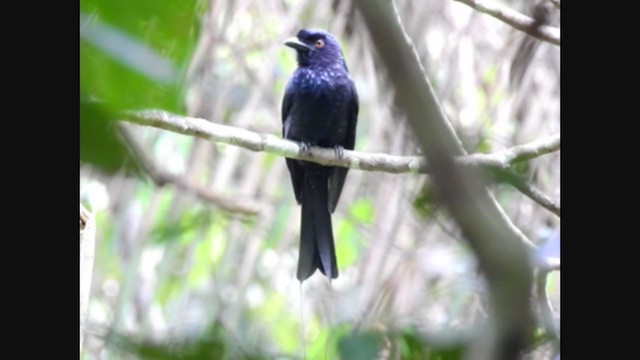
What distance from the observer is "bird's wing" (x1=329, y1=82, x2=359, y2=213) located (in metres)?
3.18

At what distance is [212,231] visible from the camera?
3.56m

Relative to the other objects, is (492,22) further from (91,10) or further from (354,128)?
(91,10)

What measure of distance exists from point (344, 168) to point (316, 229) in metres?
0.22

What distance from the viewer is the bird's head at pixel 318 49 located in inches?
133

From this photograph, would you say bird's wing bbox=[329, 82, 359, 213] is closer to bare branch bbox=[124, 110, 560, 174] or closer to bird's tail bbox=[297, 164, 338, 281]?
bird's tail bbox=[297, 164, 338, 281]

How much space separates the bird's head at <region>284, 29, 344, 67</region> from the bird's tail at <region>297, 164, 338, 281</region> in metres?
0.36

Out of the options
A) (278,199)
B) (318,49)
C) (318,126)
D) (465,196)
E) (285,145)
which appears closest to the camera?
A: (465,196)

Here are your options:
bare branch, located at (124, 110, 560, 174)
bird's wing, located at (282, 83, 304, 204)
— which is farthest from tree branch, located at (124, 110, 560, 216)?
bird's wing, located at (282, 83, 304, 204)

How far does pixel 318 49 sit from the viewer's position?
3373 millimetres

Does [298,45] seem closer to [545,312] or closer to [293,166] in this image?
[293,166]

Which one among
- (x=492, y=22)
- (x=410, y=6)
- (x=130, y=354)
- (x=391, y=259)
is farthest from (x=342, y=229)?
(x=130, y=354)

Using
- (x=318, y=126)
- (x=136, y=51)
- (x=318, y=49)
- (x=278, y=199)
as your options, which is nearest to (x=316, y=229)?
(x=318, y=126)

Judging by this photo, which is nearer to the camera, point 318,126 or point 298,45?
point 318,126
